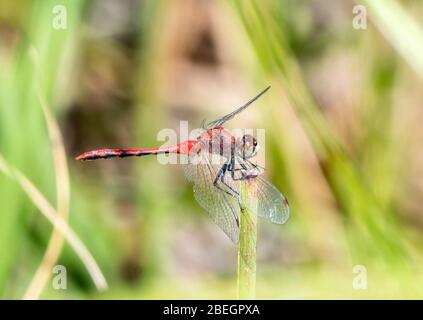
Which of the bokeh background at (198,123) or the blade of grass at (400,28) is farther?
the bokeh background at (198,123)

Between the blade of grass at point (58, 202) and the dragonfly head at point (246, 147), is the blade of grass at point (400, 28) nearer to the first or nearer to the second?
the dragonfly head at point (246, 147)

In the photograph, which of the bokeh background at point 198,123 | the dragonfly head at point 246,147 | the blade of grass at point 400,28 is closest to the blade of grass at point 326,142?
the bokeh background at point 198,123

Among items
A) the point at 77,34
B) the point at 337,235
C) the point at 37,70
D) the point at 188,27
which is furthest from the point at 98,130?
the point at 337,235

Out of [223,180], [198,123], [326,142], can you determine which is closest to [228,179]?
[223,180]

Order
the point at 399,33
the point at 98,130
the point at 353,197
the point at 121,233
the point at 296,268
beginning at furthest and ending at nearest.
Answer: the point at 98,130 < the point at 121,233 < the point at 296,268 < the point at 353,197 < the point at 399,33

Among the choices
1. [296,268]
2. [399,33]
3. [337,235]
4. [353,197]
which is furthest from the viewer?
[337,235]

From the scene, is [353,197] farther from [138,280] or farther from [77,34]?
[77,34]

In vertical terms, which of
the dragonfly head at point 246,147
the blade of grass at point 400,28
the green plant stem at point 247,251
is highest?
the blade of grass at point 400,28

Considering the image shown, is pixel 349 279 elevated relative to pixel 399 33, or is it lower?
lower

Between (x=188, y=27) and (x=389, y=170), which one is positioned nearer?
(x=389, y=170)
